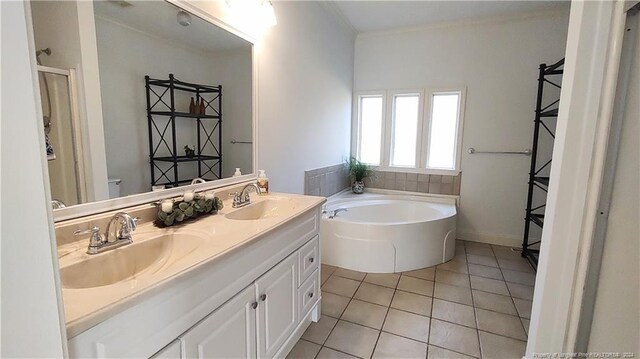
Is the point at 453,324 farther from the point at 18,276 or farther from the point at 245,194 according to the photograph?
the point at 18,276

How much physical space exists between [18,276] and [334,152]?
310cm

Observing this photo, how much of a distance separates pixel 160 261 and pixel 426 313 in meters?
1.79

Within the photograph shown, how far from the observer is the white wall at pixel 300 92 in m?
2.17

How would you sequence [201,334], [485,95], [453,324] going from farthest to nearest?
[485,95]
[453,324]
[201,334]

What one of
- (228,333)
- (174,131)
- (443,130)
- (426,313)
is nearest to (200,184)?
(174,131)

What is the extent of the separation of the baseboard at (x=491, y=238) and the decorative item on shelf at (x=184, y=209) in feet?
10.3

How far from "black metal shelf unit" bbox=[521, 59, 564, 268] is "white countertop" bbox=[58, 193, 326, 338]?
2503 mm


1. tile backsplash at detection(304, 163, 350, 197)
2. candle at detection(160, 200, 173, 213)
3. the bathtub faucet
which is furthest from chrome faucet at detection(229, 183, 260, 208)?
the bathtub faucet

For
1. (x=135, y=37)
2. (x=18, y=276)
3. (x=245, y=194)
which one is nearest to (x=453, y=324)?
(x=245, y=194)

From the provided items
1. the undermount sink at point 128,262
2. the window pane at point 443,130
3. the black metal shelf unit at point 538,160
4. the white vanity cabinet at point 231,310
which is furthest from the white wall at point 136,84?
the black metal shelf unit at point 538,160

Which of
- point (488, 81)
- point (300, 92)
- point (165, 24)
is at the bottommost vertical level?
point (300, 92)

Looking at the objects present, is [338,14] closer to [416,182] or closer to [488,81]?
[488,81]

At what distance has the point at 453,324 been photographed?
1943 millimetres

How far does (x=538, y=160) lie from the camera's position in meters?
3.16
